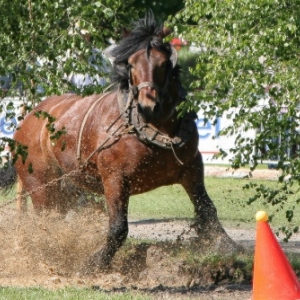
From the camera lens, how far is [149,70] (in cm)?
909

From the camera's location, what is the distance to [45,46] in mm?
8672

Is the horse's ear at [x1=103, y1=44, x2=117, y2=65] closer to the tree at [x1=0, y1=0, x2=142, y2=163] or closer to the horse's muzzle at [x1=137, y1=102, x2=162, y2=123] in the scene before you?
the tree at [x1=0, y1=0, x2=142, y2=163]

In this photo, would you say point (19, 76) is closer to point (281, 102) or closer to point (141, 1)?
point (281, 102)

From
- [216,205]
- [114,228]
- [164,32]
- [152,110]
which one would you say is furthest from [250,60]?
[216,205]

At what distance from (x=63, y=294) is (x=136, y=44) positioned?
8.92 ft

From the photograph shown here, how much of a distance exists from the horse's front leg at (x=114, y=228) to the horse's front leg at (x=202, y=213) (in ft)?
2.20

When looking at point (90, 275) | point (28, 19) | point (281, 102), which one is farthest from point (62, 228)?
point (281, 102)

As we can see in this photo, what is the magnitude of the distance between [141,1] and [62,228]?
13.7 m

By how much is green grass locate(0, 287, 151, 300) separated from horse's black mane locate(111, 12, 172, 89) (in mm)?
2398

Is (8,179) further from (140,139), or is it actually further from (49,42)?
(49,42)

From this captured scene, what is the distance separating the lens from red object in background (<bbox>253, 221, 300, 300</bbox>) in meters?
6.49

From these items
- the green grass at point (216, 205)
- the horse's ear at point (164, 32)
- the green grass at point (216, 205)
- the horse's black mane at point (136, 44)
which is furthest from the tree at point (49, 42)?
the green grass at point (216, 205)

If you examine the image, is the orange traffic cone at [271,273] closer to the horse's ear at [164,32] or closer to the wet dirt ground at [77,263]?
the wet dirt ground at [77,263]

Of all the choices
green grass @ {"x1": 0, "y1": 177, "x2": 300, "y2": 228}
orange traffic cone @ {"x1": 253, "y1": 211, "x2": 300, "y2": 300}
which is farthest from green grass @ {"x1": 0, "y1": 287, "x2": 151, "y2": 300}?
green grass @ {"x1": 0, "y1": 177, "x2": 300, "y2": 228}
